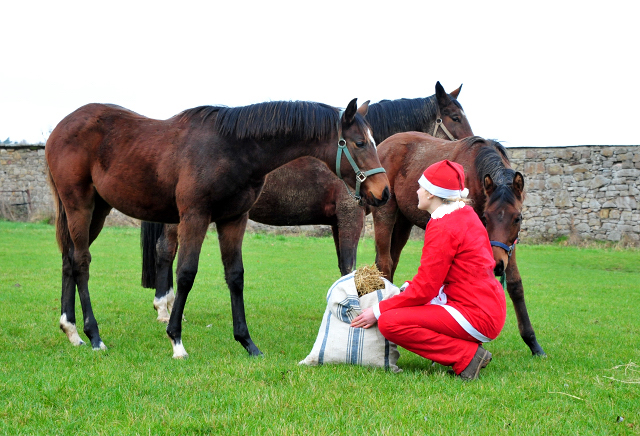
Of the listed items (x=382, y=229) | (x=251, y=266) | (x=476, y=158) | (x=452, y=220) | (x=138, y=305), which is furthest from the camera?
(x=251, y=266)

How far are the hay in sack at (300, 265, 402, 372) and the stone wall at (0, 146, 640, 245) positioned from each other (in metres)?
14.5

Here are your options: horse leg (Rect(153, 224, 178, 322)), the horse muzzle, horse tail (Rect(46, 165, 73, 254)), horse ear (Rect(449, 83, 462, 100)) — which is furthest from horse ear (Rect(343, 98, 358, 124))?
horse ear (Rect(449, 83, 462, 100))

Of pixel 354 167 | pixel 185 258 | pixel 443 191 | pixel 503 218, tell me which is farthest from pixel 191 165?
pixel 503 218

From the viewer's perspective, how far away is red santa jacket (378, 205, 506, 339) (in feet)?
12.7

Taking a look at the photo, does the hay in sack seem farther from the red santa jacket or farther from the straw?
the red santa jacket

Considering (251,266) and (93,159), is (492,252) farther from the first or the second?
(251,266)

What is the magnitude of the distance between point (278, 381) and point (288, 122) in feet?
7.06

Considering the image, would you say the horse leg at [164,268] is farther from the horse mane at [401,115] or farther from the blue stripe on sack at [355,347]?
the blue stripe on sack at [355,347]

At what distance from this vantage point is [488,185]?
14.8 ft

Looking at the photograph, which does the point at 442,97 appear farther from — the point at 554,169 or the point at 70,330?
the point at 554,169

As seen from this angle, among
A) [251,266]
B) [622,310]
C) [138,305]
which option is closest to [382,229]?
[138,305]

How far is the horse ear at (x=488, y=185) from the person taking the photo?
4.51m

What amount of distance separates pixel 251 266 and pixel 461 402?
33.0 ft

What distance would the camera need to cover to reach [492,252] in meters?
4.25
